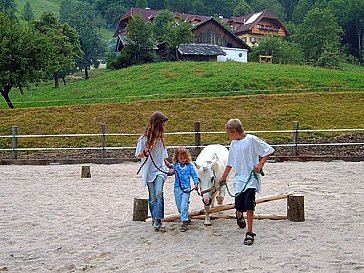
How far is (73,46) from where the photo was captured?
4350 cm

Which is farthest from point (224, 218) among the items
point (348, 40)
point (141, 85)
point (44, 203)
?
point (348, 40)

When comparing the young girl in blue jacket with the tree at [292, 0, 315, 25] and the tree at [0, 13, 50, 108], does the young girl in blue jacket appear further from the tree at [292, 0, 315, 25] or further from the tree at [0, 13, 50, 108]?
the tree at [292, 0, 315, 25]

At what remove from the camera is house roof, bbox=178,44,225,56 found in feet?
142

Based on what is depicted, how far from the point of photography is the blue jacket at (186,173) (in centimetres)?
645

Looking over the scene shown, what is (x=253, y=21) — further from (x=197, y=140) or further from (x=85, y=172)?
(x=85, y=172)

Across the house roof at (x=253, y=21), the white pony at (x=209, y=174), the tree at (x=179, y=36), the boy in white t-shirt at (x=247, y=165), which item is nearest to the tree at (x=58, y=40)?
the tree at (x=179, y=36)

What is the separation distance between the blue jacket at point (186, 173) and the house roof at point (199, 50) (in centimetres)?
3717

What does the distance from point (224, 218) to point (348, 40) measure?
6923 cm

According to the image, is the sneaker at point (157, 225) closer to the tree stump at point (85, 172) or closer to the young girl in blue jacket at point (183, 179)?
the young girl in blue jacket at point (183, 179)

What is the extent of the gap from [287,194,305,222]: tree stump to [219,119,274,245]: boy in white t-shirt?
1.09 m

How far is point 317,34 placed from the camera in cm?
5388

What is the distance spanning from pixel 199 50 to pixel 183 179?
38.8 meters

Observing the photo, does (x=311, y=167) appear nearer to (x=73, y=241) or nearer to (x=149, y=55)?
(x=73, y=241)

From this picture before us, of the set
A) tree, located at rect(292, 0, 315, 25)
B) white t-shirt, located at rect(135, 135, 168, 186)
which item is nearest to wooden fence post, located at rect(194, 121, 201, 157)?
white t-shirt, located at rect(135, 135, 168, 186)
